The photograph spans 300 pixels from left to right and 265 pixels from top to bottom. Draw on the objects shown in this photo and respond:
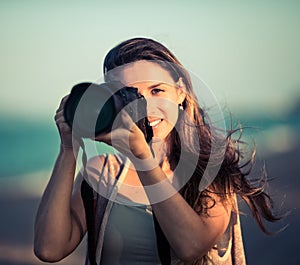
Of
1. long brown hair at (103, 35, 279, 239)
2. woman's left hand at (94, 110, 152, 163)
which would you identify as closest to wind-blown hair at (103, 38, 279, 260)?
long brown hair at (103, 35, 279, 239)

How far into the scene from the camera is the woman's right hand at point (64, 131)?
106 cm

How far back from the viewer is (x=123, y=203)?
1.17 meters

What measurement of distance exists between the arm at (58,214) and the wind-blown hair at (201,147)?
180 millimetres

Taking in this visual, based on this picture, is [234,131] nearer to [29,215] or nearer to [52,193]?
[52,193]

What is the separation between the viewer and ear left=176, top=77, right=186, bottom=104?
1.25m

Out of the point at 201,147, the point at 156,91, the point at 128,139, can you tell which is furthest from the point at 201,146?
the point at 128,139

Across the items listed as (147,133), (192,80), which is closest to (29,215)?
(192,80)

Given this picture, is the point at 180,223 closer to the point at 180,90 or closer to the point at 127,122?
the point at 127,122

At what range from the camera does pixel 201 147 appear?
1.25m

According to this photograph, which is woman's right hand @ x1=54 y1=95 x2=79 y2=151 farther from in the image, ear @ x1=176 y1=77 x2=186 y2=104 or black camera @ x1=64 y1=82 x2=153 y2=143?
ear @ x1=176 y1=77 x2=186 y2=104

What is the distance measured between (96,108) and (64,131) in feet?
0.24

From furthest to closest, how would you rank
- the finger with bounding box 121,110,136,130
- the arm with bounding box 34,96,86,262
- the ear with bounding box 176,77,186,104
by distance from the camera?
the ear with bounding box 176,77,186,104 → the arm with bounding box 34,96,86,262 → the finger with bounding box 121,110,136,130

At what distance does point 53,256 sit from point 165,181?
9.0 inches

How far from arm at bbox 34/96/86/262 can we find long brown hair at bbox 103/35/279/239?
0.59 ft
